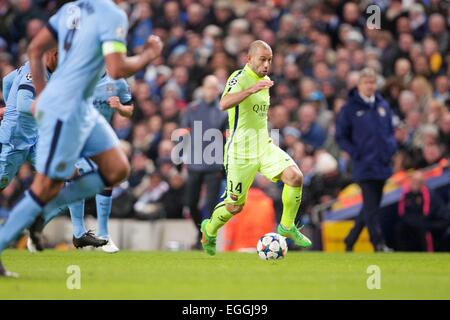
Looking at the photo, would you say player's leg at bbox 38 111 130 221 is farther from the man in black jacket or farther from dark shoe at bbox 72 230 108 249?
the man in black jacket

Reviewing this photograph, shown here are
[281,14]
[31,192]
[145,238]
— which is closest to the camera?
[31,192]

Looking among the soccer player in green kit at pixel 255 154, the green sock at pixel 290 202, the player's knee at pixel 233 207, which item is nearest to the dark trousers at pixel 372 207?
the soccer player in green kit at pixel 255 154

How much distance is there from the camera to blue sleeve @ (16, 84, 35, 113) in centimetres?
1238

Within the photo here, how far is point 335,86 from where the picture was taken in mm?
20609

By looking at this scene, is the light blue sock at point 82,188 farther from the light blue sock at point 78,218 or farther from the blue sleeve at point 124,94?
the blue sleeve at point 124,94

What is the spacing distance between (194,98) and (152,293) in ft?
42.5

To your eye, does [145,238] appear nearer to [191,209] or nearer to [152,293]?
[191,209]

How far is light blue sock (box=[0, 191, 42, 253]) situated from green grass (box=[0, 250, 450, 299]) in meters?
0.40

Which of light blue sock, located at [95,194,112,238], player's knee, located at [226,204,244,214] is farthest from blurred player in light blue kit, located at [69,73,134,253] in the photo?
player's knee, located at [226,204,244,214]

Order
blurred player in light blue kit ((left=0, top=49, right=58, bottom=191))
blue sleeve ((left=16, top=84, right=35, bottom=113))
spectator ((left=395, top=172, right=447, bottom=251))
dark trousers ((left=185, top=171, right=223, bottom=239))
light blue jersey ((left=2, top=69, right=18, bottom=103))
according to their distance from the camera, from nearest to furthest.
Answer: blue sleeve ((left=16, top=84, right=35, bottom=113))
blurred player in light blue kit ((left=0, top=49, right=58, bottom=191))
light blue jersey ((left=2, top=69, right=18, bottom=103))
spectator ((left=395, top=172, right=447, bottom=251))
dark trousers ((left=185, top=171, right=223, bottom=239))

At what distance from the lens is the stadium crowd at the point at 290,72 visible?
60.2ft

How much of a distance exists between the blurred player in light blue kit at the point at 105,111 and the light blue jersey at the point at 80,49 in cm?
358
